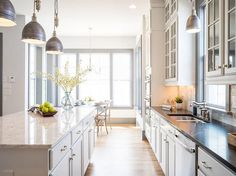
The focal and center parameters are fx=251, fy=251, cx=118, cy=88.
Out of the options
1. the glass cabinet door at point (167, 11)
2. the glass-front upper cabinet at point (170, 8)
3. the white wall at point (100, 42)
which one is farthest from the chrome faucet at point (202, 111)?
the white wall at point (100, 42)

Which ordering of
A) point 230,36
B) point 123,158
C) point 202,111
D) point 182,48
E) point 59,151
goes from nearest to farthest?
1. point 59,151
2. point 230,36
3. point 202,111
4. point 182,48
5. point 123,158

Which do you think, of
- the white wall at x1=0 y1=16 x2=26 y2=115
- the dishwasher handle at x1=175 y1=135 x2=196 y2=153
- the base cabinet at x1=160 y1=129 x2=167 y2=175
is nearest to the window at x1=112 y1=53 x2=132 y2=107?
the white wall at x1=0 y1=16 x2=26 y2=115

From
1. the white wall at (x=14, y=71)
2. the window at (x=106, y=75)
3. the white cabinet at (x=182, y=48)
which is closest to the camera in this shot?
the white cabinet at (x=182, y=48)

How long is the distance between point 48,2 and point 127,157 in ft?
11.6

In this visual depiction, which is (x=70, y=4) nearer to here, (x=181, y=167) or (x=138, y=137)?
(x=138, y=137)

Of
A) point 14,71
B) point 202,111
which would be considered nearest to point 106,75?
point 14,71

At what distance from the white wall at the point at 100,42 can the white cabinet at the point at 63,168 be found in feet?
22.4

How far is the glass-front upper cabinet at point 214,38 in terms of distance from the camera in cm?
219

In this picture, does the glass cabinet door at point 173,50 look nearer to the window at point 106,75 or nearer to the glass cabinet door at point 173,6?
the glass cabinet door at point 173,6

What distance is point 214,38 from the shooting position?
2.36 meters

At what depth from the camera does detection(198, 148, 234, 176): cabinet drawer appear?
1395 mm

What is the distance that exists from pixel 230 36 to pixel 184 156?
3.54ft

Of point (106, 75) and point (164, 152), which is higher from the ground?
point (106, 75)

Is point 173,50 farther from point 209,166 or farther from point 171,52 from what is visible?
point 209,166
